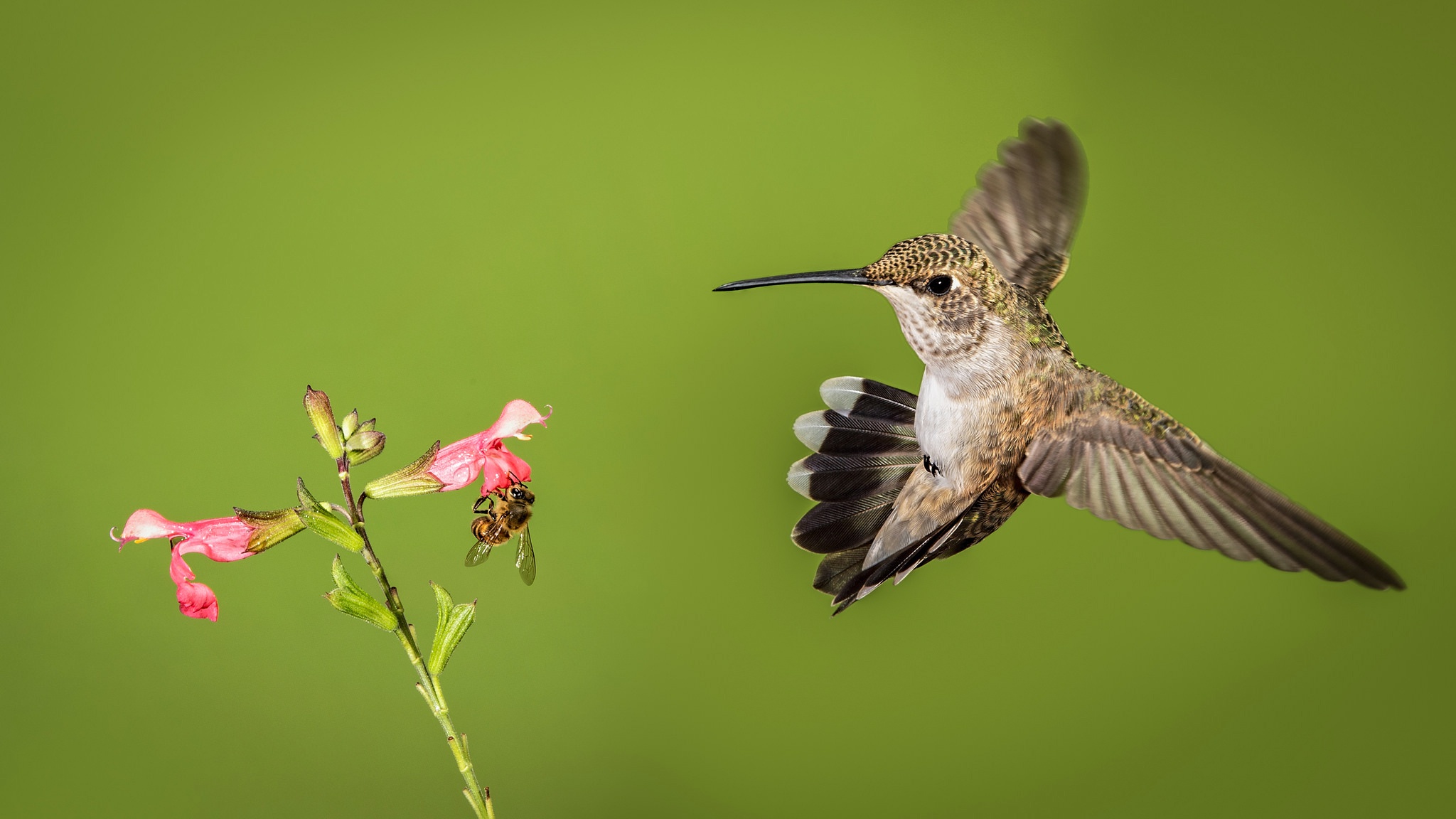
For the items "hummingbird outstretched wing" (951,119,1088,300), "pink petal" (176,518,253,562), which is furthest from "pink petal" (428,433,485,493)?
"hummingbird outstretched wing" (951,119,1088,300)

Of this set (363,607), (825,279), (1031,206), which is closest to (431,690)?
(363,607)

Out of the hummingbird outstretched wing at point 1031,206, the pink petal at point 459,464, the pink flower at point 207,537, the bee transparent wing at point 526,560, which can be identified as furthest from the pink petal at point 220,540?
the hummingbird outstretched wing at point 1031,206

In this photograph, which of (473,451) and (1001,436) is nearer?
(473,451)

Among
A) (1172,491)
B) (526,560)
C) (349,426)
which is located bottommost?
(1172,491)

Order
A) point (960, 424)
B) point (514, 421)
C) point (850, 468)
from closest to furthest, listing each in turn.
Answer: point (514, 421)
point (960, 424)
point (850, 468)

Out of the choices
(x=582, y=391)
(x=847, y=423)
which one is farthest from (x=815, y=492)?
(x=582, y=391)

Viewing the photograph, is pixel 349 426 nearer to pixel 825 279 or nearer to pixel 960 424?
pixel 825 279

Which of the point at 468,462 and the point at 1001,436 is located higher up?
the point at 468,462
